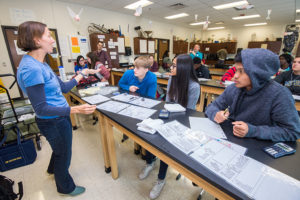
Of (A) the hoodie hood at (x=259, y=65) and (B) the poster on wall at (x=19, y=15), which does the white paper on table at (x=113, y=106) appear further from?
(B) the poster on wall at (x=19, y=15)

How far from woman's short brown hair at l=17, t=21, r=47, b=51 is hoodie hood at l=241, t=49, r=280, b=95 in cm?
133

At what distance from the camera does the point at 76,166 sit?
1.73 meters

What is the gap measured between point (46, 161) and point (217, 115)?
2.11 meters

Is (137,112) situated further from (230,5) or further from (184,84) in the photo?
(230,5)

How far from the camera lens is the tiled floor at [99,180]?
1366mm

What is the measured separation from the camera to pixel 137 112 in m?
1.22

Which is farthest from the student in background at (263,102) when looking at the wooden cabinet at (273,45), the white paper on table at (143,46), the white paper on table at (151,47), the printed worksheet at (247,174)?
the wooden cabinet at (273,45)

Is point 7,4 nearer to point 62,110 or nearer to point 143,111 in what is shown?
point 62,110

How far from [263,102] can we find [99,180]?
1664 mm

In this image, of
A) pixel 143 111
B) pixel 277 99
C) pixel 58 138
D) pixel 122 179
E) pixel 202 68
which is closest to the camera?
pixel 277 99

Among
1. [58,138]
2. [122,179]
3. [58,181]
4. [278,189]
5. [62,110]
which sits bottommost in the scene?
[122,179]

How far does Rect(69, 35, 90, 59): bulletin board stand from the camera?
15.0 feet

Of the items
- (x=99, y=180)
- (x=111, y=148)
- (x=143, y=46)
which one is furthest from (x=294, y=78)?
(x=143, y=46)

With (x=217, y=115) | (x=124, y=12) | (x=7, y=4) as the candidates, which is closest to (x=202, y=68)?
(x=217, y=115)
